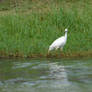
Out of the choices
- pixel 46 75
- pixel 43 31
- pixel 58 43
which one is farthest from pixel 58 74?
pixel 43 31

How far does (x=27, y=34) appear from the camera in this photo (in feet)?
46.9

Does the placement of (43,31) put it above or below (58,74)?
above

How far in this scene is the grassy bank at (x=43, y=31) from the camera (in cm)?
1306

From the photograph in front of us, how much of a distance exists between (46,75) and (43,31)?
4.07m

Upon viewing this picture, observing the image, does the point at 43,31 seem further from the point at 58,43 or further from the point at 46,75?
the point at 46,75

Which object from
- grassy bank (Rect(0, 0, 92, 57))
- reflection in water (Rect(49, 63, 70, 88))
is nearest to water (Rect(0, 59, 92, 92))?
reflection in water (Rect(49, 63, 70, 88))

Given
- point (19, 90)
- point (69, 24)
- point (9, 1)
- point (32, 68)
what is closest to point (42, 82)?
point (19, 90)

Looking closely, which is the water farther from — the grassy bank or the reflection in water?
the grassy bank

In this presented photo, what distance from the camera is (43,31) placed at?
14.4m

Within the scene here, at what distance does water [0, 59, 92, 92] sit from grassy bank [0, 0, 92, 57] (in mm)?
678

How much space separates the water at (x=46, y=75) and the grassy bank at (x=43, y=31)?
26.7 inches

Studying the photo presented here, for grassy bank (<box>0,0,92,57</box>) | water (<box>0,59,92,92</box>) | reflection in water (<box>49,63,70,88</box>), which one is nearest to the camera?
water (<box>0,59,92,92</box>)

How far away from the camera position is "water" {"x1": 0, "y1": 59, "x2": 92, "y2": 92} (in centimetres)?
916

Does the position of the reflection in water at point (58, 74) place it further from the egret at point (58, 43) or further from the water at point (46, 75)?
the egret at point (58, 43)
